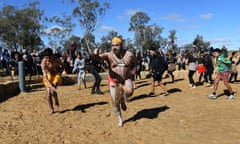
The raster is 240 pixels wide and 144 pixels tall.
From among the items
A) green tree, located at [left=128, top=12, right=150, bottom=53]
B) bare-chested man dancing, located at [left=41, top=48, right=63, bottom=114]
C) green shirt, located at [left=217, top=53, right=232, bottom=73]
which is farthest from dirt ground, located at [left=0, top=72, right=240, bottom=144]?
green tree, located at [left=128, top=12, right=150, bottom=53]

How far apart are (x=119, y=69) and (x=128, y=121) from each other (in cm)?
154

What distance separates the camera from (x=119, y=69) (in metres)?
6.39

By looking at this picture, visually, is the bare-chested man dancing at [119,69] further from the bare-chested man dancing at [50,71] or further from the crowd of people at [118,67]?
the bare-chested man dancing at [50,71]

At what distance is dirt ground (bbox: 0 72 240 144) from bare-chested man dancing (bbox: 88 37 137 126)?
2.88 feet

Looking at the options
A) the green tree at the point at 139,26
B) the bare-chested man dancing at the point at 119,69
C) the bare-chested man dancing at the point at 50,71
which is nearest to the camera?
the bare-chested man dancing at the point at 119,69


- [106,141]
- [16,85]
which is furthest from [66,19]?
[106,141]

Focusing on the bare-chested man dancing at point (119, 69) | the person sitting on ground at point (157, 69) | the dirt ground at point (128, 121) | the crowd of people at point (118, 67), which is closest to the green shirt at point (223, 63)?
the crowd of people at point (118, 67)

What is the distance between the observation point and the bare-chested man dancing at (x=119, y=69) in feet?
20.7

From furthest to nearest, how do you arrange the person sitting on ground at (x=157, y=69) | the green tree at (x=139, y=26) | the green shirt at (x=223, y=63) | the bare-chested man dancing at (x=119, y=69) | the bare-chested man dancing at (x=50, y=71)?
the green tree at (x=139, y=26) < the person sitting on ground at (x=157, y=69) < the green shirt at (x=223, y=63) < the bare-chested man dancing at (x=50, y=71) < the bare-chested man dancing at (x=119, y=69)

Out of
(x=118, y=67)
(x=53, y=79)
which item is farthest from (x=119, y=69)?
(x=53, y=79)

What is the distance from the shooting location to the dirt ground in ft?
19.1

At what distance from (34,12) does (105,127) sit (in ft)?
108

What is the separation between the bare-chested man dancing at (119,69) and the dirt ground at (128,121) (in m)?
0.88

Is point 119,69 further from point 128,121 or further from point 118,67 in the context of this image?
point 128,121
